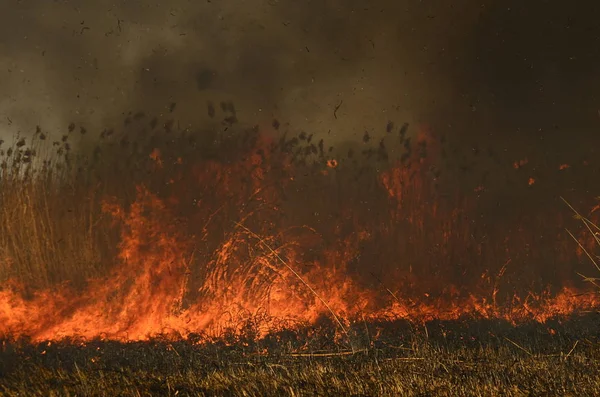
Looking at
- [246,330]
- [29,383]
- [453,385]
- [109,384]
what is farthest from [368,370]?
[246,330]

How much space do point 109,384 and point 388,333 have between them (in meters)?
8.17

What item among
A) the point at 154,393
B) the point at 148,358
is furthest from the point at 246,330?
the point at 154,393

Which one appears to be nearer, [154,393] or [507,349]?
[154,393]

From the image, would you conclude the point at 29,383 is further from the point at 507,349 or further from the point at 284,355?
the point at 507,349

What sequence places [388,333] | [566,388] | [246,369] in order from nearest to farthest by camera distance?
1. [566,388]
2. [246,369]
3. [388,333]

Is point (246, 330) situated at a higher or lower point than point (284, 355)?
lower

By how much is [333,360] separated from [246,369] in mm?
1910

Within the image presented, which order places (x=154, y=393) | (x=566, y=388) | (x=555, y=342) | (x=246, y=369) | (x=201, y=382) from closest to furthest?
(x=566, y=388)
(x=154, y=393)
(x=201, y=382)
(x=246, y=369)
(x=555, y=342)

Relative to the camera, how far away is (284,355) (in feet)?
45.4

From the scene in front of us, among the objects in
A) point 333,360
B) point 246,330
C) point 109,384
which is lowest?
point 246,330

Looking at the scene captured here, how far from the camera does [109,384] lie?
1198 cm

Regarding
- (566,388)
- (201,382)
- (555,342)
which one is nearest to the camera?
(566,388)

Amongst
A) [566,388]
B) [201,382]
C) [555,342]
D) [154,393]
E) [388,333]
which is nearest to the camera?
[566,388]

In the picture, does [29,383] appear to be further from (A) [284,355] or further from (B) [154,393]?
(A) [284,355]
